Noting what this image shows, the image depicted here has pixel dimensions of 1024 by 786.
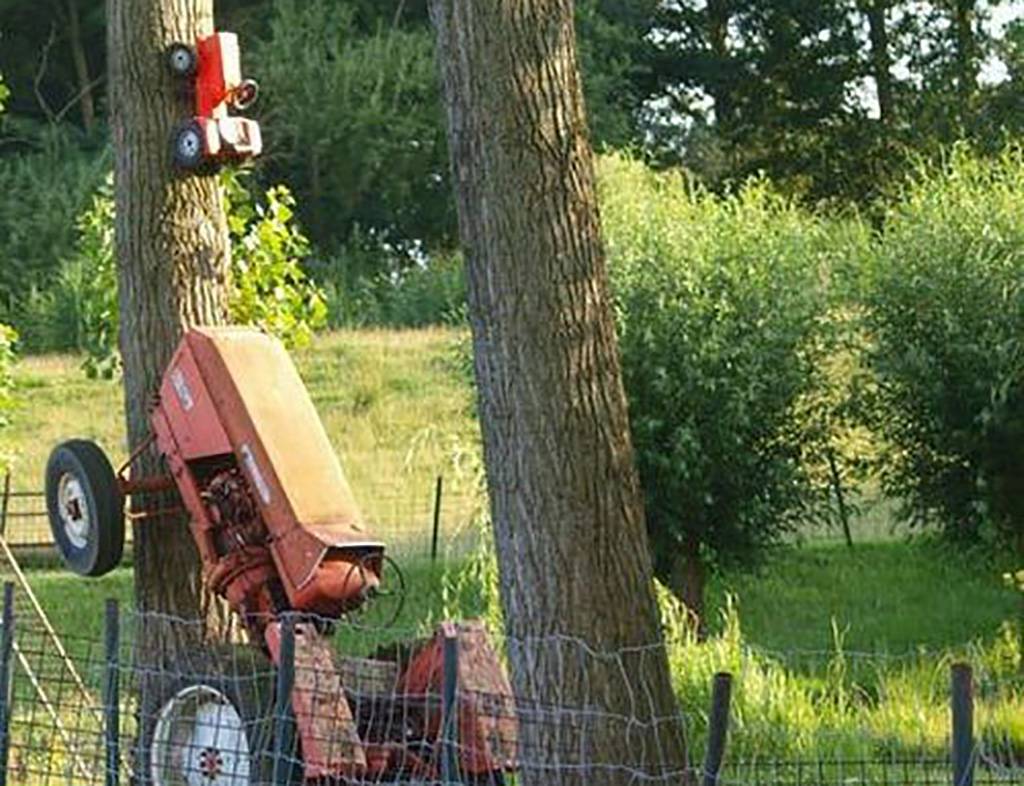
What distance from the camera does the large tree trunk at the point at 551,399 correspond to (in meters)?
7.94

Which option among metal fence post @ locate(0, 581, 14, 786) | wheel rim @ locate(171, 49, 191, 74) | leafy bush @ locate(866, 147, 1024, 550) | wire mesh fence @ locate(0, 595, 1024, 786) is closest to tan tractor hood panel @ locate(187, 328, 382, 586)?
wire mesh fence @ locate(0, 595, 1024, 786)

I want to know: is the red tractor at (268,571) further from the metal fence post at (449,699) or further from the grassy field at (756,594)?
the grassy field at (756,594)

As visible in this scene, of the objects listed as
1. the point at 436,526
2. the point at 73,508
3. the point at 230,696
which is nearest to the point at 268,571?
the point at 230,696

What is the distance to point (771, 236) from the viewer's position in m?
22.7

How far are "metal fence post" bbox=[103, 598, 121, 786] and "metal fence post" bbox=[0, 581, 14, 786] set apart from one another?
38cm

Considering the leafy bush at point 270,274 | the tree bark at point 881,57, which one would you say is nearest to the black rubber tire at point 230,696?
the leafy bush at point 270,274

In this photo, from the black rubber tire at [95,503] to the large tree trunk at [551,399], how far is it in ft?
10.0

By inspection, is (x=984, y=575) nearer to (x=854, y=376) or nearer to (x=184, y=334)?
(x=854, y=376)

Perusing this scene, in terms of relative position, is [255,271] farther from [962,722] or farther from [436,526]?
[436,526]

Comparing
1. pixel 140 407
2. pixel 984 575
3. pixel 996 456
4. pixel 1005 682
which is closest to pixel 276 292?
pixel 140 407

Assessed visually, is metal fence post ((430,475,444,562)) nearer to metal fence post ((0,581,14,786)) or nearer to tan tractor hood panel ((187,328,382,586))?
tan tractor hood panel ((187,328,382,586))

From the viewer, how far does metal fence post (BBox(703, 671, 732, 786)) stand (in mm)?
6625

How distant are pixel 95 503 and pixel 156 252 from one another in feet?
4.00

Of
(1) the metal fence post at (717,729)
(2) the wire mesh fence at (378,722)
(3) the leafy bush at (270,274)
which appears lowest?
(2) the wire mesh fence at (378,722)
